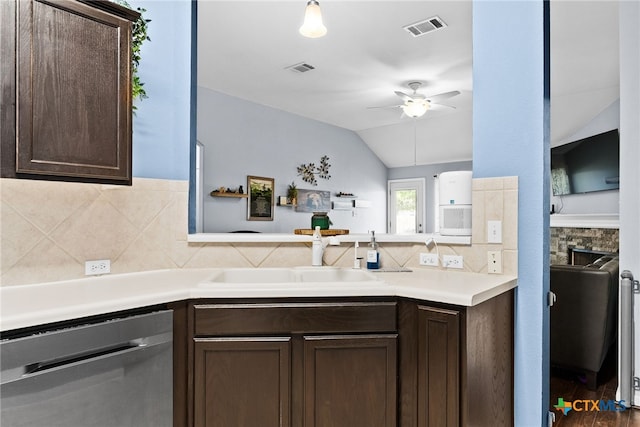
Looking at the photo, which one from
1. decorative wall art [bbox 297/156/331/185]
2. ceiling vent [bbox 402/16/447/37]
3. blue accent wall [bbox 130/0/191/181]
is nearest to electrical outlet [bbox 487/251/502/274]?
blue accent wall [bbox 130/0/191/181]

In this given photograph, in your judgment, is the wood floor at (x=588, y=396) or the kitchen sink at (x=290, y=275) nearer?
the kitchen sink at (x=290, y=275)

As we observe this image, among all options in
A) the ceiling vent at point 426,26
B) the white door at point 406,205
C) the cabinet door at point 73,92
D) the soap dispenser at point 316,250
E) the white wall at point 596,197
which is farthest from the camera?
the white door at point 406,205

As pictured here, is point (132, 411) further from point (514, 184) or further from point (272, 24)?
point (272, 24)

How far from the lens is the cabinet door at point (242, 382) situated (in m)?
1.64

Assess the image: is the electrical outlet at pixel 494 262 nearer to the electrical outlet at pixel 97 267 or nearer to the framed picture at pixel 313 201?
the electrical outlet at pixel 97 267

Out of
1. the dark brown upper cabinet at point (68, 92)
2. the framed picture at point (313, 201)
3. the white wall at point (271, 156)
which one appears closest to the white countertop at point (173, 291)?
the dark brown upper cabinet at point (68, 92)

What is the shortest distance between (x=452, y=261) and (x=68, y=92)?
1.93 metres

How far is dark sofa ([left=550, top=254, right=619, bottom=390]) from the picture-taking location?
2.77 metres

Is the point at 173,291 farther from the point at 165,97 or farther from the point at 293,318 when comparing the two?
the point at 165,97

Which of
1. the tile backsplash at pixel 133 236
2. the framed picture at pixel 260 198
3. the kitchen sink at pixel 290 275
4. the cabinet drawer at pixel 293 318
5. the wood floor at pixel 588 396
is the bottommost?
the wood floor at pixel 588 396

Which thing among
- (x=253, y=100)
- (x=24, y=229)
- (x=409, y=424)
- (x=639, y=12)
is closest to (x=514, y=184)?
(x=409, y=424)

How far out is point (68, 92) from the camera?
61.3 inches

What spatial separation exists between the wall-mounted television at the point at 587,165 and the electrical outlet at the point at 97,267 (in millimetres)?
5359

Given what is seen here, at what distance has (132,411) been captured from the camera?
1.49 metres
